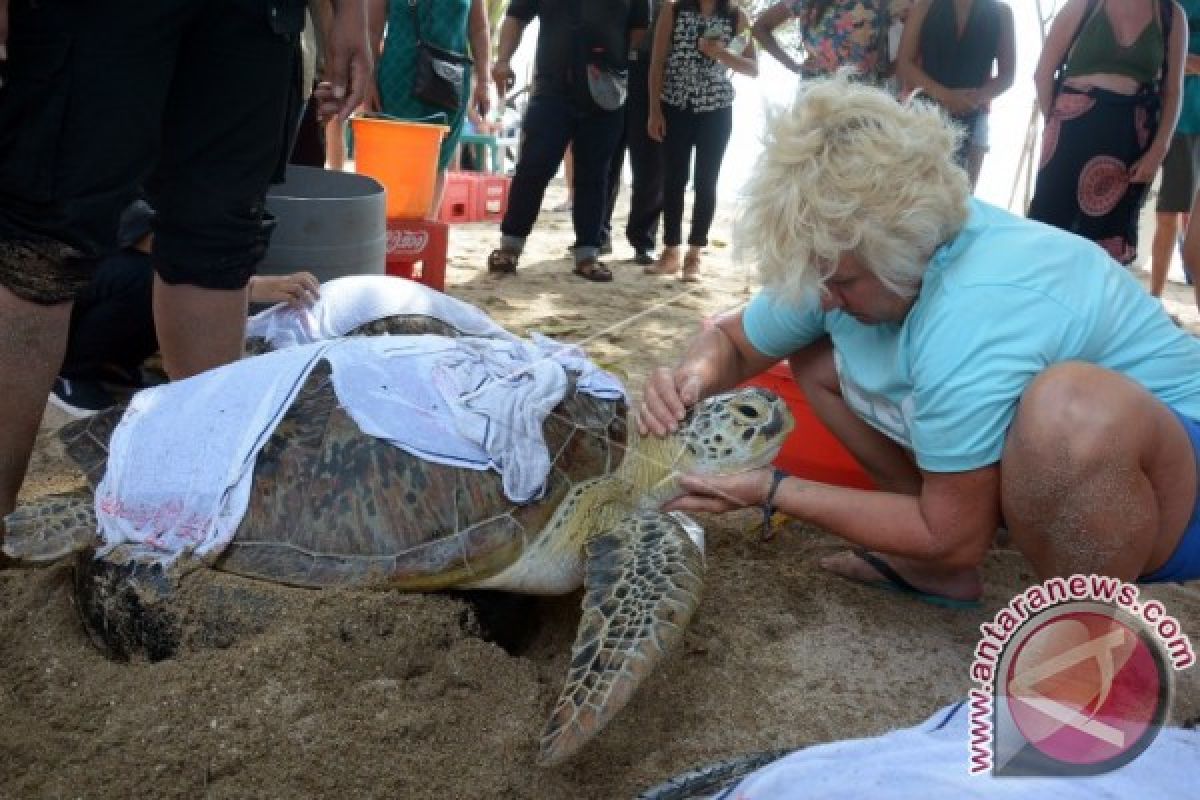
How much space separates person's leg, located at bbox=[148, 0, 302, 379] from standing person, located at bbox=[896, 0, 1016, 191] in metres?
2.78

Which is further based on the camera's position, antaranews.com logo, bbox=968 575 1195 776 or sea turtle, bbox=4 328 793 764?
sea turtle, bbox=4 328 793 764

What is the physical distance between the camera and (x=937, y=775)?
651 millimetres

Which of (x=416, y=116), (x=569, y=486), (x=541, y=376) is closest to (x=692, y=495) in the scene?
(x=569, y=486)

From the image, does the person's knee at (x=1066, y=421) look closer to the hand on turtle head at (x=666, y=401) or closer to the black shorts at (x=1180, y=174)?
the hand on turtle head at (x=666, y=401)

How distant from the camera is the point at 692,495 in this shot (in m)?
1.75

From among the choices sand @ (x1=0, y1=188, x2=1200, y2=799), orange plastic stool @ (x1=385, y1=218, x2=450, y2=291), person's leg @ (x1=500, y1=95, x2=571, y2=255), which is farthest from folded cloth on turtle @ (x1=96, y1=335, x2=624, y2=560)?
person's leg @ (x1=500, y1=95, x2=571, y2=255)

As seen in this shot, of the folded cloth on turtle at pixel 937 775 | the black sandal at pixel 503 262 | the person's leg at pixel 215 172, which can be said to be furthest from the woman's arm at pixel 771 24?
the folded cloth on turtle at pixel 937 775

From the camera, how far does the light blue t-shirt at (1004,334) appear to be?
1.43 m

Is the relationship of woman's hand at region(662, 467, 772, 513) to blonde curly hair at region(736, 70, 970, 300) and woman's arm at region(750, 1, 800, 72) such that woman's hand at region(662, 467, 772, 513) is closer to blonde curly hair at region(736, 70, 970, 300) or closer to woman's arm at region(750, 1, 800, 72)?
blonde curly hair at region(736, 70, 970, 300)

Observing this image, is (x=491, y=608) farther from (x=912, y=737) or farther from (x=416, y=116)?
(x=416, y=116)

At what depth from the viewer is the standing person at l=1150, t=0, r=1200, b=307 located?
416 centimetres

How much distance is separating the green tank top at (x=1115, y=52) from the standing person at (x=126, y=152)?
2552mm

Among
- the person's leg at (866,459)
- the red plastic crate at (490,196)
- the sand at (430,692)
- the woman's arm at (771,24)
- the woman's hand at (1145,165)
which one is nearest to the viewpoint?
the sand at (430,692)

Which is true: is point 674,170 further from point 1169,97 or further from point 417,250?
point 1169,97
